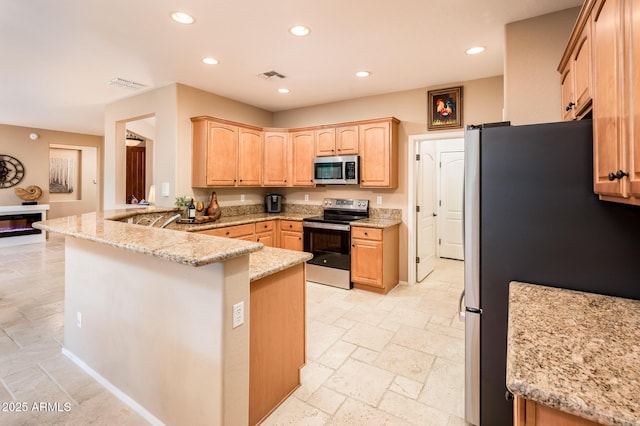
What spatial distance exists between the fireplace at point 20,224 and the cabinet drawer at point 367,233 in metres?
7.20

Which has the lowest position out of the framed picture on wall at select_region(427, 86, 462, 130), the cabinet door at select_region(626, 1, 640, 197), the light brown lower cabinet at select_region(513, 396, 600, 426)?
the light brown lower cabinet at select_region(513, 396, 600, 426)

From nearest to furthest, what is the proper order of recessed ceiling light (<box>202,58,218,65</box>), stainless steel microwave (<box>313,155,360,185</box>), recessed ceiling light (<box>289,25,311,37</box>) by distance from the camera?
recessed ceiling light (<box>289,25,311,37</box>)
recessed ceiling light (<box>202,58,218,65</box>)
stainless steel microwave (<box>313,155,360,185</box>)

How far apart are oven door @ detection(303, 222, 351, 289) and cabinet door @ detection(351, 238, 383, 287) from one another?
0.28 ft

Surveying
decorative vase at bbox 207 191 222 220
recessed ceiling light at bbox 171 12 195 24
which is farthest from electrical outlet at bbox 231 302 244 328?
decorative vase at bbox 207 191 222 220

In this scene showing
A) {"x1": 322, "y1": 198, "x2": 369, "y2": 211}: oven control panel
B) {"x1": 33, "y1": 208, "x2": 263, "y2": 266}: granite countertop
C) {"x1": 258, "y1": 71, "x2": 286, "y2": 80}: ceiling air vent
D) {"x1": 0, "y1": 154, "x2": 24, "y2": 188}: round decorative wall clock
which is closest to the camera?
{"x1": 33, "y1": 208, "x2": 263, "y2": 266}: granite countertop

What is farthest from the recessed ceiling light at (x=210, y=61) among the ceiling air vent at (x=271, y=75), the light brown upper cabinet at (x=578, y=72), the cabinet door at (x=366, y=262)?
the light brown upper cabinet at (x=578, y=72)

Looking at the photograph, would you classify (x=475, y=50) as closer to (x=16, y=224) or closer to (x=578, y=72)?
(x=578, y=72)

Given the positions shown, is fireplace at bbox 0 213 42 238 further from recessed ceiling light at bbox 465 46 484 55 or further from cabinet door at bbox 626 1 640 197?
cabinet door at bbox 626 1 640 197

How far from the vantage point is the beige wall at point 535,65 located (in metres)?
2.40

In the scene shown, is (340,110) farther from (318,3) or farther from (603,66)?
(603,66)

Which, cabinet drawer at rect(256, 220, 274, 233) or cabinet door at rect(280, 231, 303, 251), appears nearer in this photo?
cabinet drawer at rect(256, 220, 274, 233)

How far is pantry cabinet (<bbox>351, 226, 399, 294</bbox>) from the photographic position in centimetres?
404

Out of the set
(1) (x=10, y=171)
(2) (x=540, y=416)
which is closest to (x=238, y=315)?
(2) (x=540, y=416)

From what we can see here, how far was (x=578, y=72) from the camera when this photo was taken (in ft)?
5.69
